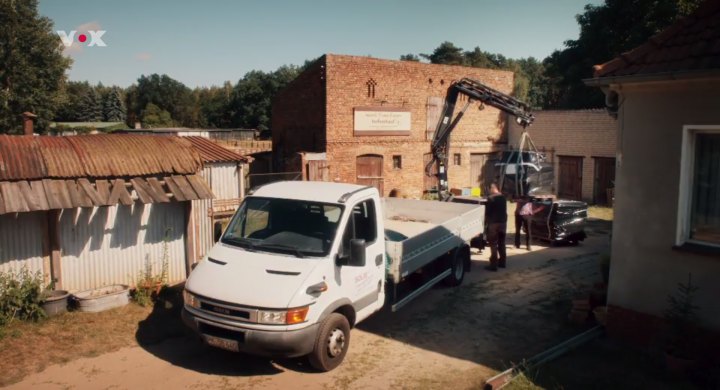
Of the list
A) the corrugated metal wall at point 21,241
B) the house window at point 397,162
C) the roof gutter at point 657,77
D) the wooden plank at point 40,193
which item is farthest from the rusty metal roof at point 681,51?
the house window at point 397,162

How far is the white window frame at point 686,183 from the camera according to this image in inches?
258

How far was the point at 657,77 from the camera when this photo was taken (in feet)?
21.2

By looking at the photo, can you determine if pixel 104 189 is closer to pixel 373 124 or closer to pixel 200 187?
pixel 200 187

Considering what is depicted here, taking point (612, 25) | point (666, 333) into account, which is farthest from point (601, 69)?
point (612, 25)

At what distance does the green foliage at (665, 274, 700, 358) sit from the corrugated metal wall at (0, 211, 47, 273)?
9.03m

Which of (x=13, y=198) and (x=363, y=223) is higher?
(x=13, y=198)

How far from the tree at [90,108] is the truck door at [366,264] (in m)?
94.2

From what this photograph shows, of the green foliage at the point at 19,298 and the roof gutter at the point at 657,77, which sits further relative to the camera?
the green foliage at the point at 19,298

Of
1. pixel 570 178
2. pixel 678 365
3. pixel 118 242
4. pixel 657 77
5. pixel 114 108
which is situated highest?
pixel 114 108

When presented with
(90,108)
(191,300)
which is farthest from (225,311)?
(90,108)

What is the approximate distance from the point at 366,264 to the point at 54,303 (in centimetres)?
481

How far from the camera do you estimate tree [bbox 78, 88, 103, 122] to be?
294 feet

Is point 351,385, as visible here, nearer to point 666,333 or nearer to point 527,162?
point 666,333

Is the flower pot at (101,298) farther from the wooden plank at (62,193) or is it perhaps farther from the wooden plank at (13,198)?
the wooden plank at (13,198)
